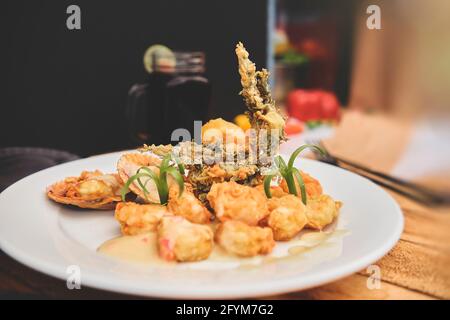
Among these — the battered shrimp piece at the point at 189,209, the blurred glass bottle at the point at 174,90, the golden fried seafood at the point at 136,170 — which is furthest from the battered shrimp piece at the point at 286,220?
the blurred glass bottle at the point at 174,90

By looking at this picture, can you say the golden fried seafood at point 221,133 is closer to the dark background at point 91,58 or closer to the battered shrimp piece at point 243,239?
the battered shrimp piece at point 243,239

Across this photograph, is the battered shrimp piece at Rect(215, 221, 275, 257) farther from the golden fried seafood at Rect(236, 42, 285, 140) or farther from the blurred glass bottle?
the blurred glass bottle

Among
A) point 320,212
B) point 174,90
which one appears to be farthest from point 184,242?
point 174,90

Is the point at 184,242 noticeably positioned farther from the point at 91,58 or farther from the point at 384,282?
the point at 91,58

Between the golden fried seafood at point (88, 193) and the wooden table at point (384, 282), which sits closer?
the wooden table at point (384, 282)

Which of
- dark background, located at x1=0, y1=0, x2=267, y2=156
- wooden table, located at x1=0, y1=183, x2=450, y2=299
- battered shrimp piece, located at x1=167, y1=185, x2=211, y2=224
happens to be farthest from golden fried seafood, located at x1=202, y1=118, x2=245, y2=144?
dark background, located at x1=0, y1=0, x2=267, y2=156
